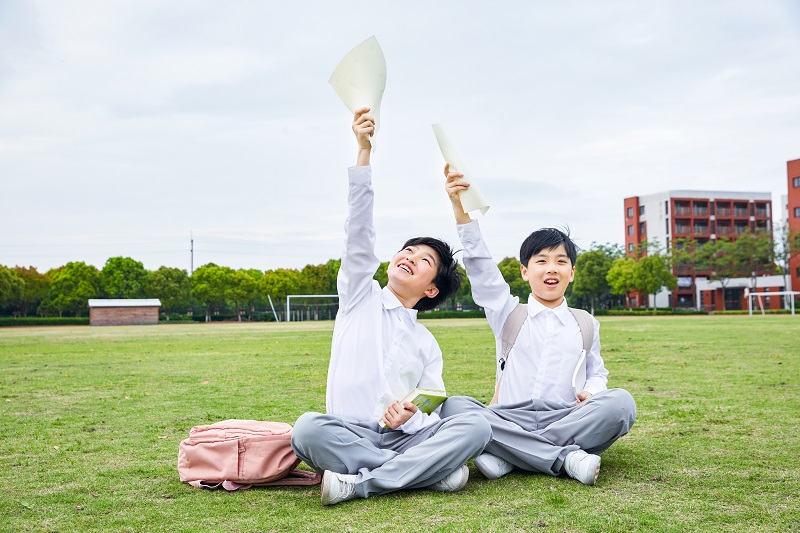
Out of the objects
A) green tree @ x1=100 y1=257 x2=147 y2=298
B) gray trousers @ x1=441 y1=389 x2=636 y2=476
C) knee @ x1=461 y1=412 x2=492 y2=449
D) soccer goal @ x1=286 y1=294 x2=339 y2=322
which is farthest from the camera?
green tree @ x1=100 y1=257 x2=147 y2=298

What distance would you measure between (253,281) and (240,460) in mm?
54981

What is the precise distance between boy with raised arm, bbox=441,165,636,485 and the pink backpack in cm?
84

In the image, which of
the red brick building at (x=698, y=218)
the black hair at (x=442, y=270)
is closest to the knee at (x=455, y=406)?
the black hair at (x=442, y=270)

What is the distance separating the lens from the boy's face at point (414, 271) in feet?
12.1

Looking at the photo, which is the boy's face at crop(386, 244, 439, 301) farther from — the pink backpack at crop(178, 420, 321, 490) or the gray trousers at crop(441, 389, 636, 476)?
the pink backpack at crop(178, 420, 321, 490)

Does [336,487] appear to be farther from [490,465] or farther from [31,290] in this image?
[31,290]

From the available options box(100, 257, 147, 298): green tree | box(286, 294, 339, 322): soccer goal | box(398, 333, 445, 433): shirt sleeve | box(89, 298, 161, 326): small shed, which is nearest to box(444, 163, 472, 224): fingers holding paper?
box(398, 333, 445, 433): shirt sleeve

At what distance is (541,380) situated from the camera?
3836 mm

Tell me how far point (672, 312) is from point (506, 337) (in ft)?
176

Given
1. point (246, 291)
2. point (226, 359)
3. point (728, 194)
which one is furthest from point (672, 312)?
point (226, 359)

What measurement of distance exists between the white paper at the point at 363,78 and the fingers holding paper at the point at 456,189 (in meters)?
0.52

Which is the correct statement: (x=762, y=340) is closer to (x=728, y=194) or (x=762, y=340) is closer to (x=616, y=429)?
(x=616, y=429)

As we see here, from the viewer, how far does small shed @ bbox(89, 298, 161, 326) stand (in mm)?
47062

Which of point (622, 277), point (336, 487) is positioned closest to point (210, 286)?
point (622, 277)
